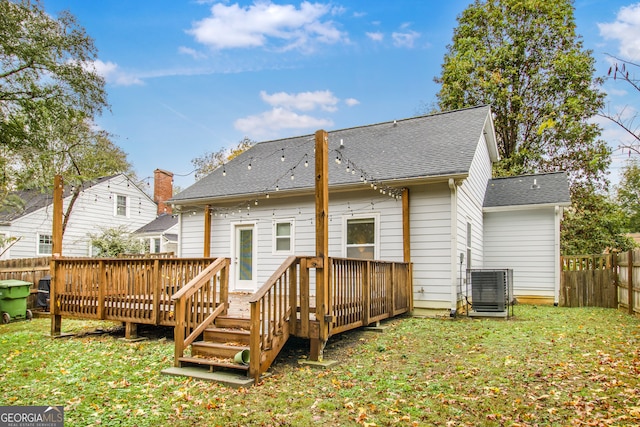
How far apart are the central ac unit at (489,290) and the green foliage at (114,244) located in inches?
592

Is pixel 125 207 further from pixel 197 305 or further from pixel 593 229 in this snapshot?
pixel 593 229

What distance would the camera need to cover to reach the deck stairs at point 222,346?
5594mm

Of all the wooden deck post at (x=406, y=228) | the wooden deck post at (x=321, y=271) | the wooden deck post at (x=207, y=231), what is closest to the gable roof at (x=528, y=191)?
the wooden deck post at (x=406, y=228)

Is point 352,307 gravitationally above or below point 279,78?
below

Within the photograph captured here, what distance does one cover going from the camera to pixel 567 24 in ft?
64.5

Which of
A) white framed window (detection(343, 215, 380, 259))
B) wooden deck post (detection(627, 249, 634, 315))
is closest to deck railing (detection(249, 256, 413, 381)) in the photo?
white framed window (detection(343, 215, 380, 259))

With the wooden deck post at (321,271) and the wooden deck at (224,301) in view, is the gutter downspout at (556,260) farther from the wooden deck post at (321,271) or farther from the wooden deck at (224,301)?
the wooden deck post at (321,271)

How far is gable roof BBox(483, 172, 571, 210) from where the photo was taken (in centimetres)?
1208

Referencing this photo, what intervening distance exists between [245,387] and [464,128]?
8997 mm

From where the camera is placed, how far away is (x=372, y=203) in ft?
33.3

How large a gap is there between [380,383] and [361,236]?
5474mm

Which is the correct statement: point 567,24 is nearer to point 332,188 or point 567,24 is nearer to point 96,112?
point 332,188

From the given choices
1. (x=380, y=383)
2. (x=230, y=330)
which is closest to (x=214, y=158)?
(x=230, y=330)

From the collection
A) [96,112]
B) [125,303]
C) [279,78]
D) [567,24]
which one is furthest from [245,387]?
[567,24]
